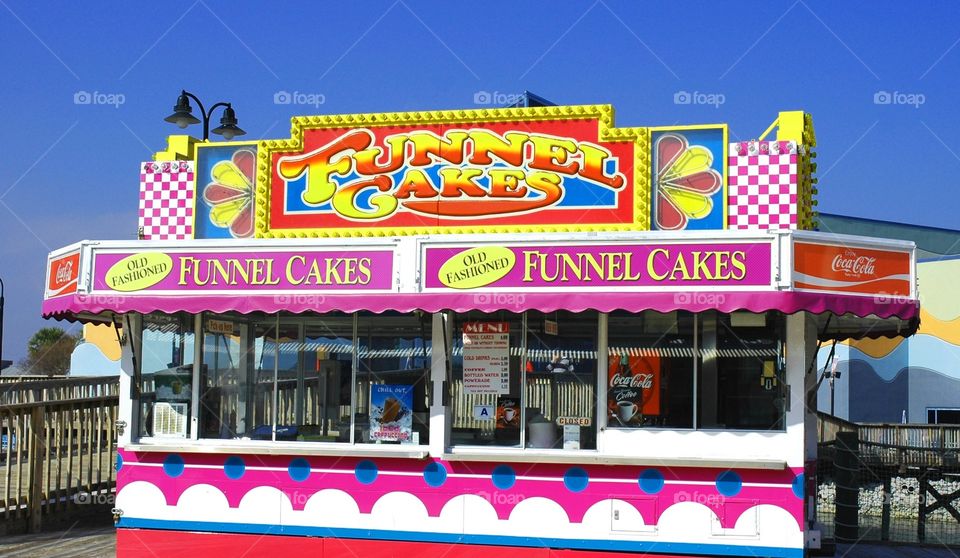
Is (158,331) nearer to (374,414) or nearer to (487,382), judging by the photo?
(374,414)

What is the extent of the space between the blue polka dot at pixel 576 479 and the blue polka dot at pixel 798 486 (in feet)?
6.16

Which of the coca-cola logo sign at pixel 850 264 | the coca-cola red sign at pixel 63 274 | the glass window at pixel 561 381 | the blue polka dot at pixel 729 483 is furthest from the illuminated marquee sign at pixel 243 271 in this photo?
the coca-cola logo sign at pixel 850 264

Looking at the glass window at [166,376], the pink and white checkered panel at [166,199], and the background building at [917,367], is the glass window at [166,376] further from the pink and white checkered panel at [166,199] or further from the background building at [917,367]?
the background building at [917,367]

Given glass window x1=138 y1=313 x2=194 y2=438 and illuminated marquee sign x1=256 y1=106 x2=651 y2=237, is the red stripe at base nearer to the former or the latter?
glass window x1=138 y1=313 x2=194 y2=438

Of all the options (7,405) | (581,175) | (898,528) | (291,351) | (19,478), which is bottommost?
(898,528)

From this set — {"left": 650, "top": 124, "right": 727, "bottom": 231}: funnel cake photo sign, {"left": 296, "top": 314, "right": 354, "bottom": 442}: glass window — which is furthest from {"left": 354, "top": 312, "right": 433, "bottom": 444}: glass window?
{"left": 650, "top": 124, "right": 727, "bottom": 231}: funnel cake photo sign

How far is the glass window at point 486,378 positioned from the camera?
9734mm

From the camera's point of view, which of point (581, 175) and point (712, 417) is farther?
point (581, 175)

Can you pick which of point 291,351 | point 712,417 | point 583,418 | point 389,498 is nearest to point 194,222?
point 291,351

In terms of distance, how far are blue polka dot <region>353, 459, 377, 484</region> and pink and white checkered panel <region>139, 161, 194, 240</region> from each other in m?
3.30

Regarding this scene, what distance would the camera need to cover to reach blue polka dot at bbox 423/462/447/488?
973cm

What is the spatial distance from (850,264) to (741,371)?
4.55ft

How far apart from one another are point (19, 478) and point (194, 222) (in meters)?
4.06

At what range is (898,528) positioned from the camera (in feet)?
62.8
